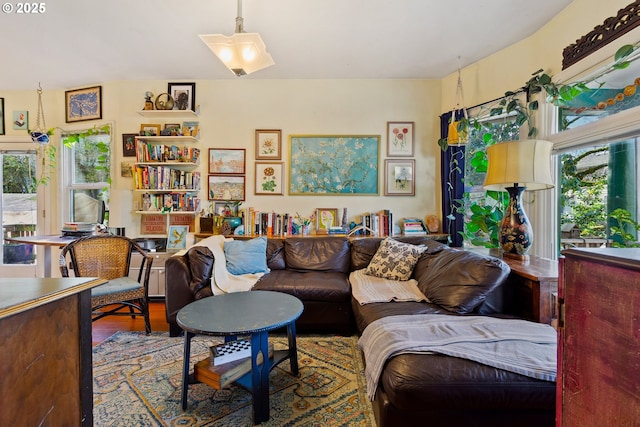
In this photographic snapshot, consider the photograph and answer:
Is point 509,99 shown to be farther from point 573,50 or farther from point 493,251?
point 493,251

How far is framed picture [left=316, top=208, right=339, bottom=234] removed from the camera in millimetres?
3598

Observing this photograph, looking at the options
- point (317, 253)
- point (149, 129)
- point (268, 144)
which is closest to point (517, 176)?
point (317, 253)

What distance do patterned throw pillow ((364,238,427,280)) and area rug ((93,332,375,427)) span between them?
70cm

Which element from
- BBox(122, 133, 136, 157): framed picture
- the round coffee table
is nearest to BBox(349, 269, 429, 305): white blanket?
the round coffee table

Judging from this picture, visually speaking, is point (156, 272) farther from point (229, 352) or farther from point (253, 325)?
point (253, 325)

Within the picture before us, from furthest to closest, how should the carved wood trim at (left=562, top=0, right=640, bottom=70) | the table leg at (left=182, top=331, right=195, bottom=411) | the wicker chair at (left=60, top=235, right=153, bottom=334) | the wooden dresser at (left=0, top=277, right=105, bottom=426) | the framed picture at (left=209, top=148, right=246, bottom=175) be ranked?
1. the framed picture at (left=209, top=148, right=246, bottom=175)
2. the wicker chair at (left=60, top=235, right=153, bottom=334)
3. the carved wood trim at (left=562, top=0, right=640, bottom=70)
4. the table leg at (left=182, top=331, right=195, bottom=411)
5. the wooden dresser at (left=0, top=277, right=105, bottom=426)

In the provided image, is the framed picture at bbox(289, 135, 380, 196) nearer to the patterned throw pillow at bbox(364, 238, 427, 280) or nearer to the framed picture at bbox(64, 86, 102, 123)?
the patterned throw pillow at bbox(364, 238, 427, 280)

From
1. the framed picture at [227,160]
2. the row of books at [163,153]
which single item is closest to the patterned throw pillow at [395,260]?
the framed picture at [227,160]

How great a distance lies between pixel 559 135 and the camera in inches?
92.9

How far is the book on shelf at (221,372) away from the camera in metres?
1.54

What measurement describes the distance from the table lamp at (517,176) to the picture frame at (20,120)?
18.2ft

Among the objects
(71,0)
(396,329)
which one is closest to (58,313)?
(396,329)

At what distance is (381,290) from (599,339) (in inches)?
66.4

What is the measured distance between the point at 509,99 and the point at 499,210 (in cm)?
108
